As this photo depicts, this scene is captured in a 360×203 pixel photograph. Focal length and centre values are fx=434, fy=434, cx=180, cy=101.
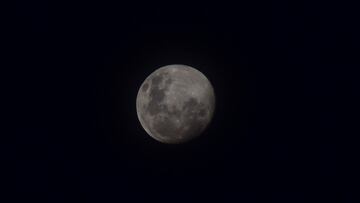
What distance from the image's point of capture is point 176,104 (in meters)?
6.91

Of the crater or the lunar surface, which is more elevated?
the crater

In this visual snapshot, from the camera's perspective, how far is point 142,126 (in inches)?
298

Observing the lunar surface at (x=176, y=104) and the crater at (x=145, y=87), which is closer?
the lunar surface at (x=176, y=104)

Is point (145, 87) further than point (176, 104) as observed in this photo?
Yes

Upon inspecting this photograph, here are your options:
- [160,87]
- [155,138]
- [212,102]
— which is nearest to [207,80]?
[212,102]

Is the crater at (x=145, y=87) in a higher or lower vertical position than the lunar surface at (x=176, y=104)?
higher

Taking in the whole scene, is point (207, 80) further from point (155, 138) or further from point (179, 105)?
point (155, 138)

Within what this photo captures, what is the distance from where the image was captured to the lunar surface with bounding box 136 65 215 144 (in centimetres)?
695

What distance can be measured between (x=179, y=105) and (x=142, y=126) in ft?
3.23

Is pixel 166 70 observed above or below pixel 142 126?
above

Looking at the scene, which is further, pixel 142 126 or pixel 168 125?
pixel 142 126

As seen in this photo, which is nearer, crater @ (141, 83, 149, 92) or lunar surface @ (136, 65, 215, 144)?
lunar surface @ (136, 65, 215, 144)

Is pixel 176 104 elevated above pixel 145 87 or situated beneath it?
situated beneath

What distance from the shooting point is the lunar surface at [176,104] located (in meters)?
6.95
